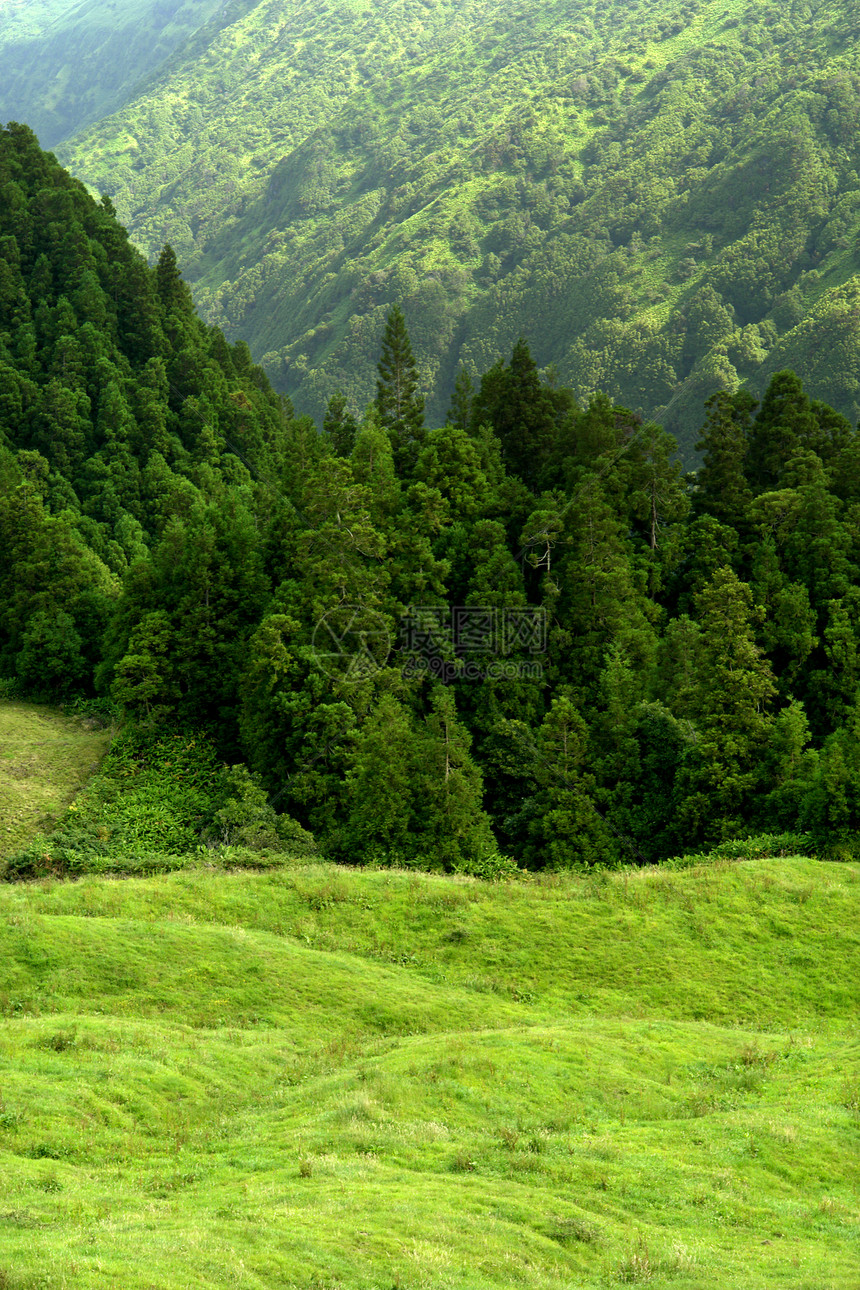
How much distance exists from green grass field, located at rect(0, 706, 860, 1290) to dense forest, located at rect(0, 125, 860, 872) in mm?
10972

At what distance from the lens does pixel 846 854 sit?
1790 inches

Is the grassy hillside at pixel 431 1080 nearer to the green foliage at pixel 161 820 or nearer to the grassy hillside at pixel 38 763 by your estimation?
the green foliage at pixel 161 820

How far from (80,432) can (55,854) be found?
2291 inches

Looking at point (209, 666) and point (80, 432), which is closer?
point (209, 666)

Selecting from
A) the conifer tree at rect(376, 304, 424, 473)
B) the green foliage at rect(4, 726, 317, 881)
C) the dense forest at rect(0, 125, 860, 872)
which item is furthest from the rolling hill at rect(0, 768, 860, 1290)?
the conifer tree at rect(376, 304, 424, 473)

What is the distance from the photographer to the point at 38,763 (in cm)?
6044

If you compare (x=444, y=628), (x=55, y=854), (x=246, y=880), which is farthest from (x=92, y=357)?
(x=246, y=880)

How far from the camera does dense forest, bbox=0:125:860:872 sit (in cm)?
5275

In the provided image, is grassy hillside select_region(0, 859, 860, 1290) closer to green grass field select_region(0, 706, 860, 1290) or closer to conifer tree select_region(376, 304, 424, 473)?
green grass field select_region(0, 706, 860, 1290)

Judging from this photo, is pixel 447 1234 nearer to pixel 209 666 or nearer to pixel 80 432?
pixel 209 666

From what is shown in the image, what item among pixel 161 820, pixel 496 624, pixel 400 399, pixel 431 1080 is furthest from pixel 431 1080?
pixel 400 399

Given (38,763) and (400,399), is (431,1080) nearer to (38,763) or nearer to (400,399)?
(38,763)

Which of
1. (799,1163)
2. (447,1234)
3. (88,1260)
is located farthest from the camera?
(799,1163)

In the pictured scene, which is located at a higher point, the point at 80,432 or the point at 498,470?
the point at 80,432
